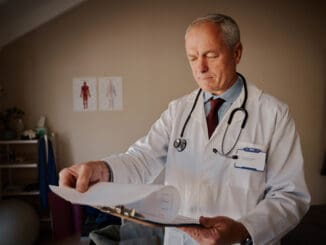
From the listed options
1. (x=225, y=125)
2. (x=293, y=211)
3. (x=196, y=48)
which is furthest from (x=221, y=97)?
(x=293, y=211)

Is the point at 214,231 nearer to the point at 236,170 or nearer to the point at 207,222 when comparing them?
the point at 207,222

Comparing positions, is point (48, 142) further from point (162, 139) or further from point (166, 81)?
point (162, 139)

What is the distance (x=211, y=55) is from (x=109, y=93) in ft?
7.66

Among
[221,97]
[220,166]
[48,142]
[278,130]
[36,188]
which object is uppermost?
[221,97]

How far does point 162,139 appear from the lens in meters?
1.08

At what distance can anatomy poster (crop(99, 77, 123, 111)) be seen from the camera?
3055 mm

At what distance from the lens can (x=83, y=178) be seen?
2.63 feet

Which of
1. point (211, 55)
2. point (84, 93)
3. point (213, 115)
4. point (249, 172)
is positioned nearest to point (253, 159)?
point (249, 172)

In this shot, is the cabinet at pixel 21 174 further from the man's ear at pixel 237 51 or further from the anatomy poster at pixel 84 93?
the man's ear at pixel 237 51

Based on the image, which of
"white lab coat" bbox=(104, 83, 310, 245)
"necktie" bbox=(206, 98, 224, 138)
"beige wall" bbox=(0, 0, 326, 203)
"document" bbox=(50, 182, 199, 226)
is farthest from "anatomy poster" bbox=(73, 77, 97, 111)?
"document" bbox=(50, 182, 199, 226)

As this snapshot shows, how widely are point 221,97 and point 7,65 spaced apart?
2769 mm

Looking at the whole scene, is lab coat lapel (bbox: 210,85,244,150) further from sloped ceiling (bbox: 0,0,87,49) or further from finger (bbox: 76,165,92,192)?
sloped ceiling (bbox: 0,0,87,49)

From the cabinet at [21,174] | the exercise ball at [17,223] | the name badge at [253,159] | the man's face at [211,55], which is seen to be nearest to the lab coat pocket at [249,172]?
the name badge at [253,159]

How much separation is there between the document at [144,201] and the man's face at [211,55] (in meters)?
0.39
